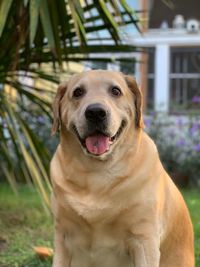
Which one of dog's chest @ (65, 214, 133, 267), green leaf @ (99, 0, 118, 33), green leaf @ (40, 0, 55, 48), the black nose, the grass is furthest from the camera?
green leaf @ (99, 0, 118, 33)

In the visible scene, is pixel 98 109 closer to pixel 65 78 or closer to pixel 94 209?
pixel 94 209

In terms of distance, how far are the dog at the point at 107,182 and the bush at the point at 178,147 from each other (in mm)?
5900

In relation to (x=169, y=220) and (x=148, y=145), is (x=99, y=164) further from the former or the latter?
(x=169, y=220)

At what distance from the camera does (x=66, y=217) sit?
9.53 feet

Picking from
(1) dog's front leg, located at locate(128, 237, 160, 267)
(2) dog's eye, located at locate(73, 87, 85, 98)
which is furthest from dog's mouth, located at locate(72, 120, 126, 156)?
(1) dog's front leg, located at locate(128, 237, 160, 267)

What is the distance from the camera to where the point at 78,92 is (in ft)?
9.63

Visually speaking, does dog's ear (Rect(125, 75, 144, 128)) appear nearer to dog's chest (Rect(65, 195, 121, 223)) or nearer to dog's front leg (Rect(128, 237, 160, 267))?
dog's chest (Rect(65, 195, 121, 223))

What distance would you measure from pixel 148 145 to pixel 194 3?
29.6 ft

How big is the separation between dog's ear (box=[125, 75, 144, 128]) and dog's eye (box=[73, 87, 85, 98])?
0.25 meters

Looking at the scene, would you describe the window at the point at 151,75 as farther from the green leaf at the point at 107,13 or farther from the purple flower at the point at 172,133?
the green leaf at the point at 107,13

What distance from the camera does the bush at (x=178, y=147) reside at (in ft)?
29.4

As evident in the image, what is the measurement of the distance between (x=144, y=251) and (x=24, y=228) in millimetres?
2747

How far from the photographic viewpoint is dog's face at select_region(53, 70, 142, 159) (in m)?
2.76

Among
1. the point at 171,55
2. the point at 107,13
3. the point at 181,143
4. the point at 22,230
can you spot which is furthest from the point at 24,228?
the point at 171,55
